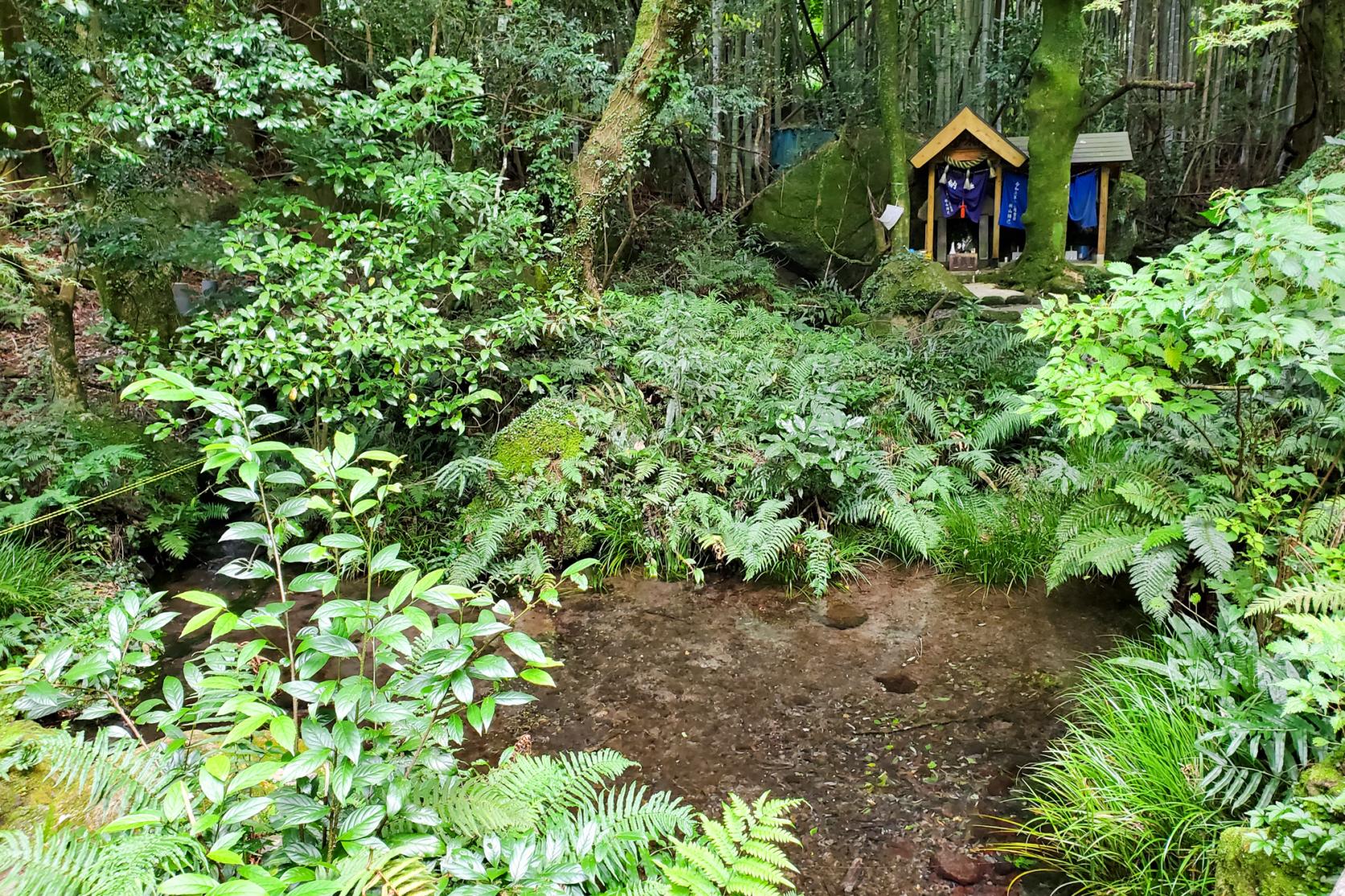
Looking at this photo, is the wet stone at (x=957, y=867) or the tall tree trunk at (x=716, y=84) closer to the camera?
the wet stone at (x=957, y=867)

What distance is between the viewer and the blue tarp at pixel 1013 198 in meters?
9.97

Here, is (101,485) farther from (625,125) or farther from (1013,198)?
(1013,198)

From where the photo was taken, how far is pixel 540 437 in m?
6.02

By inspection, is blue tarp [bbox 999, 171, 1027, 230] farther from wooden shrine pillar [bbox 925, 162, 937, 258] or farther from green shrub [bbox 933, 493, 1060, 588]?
green shrub [bbox 933, 493, 1060, 588]

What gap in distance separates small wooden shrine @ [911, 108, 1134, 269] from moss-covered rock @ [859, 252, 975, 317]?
2.27 feet

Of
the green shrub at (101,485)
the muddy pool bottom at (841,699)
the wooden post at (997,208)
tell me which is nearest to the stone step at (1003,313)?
the wooden post at (997,208)

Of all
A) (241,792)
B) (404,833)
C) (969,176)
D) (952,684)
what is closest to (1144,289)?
(952,684)

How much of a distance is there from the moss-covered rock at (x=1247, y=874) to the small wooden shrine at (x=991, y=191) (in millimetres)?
8744

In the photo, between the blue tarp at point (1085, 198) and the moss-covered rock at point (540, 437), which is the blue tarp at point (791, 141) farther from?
the moss-covered rock at point (540, 437)

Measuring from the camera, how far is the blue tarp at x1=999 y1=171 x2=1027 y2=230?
997cm

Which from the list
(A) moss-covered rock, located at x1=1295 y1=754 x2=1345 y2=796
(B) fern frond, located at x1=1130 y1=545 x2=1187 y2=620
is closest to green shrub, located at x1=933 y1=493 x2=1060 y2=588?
(B) fern frond, located at x1=1130 y1=545 x2=1187 y2=620

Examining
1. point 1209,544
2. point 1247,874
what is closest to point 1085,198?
point 1209,544

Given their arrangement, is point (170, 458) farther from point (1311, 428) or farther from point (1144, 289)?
point (1311, 428)

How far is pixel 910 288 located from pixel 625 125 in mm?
4027
